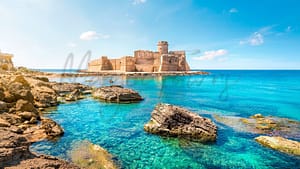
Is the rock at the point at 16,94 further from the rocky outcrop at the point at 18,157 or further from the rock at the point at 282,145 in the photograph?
the rock at the point at 282,145

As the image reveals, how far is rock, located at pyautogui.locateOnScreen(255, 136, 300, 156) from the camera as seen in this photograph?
10633 mm

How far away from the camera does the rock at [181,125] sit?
493 inches

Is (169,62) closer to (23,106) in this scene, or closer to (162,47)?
(162,47)

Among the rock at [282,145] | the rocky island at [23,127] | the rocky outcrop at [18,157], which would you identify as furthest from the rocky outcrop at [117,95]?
the rocky outcrop at [18,157]

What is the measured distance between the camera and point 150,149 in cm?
1082

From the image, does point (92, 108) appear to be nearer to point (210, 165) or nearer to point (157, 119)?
point (157, 119)

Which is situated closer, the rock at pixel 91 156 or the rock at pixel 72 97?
the rock at pixel 91 156

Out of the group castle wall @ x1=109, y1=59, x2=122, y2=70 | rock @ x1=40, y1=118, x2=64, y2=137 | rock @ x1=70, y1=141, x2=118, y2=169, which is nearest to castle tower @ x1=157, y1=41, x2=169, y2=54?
castle wall @ x1=109, y1=59, x2=122, y2=70

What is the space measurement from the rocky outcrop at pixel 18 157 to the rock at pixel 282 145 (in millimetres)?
11073

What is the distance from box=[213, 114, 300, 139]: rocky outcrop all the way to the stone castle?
7042 centimetres

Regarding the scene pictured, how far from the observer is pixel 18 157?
5.80 meters

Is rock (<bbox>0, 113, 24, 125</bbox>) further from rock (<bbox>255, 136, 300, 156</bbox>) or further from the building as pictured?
the building

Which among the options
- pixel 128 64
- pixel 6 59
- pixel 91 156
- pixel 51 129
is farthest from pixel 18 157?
pixel 128 64

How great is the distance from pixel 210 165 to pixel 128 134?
19.5 ft
